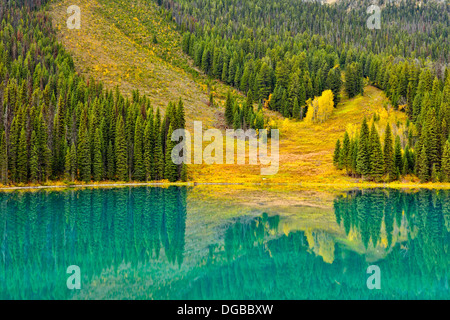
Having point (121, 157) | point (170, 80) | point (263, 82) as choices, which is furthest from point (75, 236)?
point (263, 82)

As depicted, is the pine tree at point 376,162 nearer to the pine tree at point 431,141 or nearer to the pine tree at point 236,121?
the pine tree at point 431,141

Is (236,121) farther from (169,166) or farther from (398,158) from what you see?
(398,158)

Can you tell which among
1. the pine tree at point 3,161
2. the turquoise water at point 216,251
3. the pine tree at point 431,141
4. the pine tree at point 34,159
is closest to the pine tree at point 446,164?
the pine tree at point 431,141

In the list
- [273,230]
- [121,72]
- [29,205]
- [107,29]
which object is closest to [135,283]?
[273,230]

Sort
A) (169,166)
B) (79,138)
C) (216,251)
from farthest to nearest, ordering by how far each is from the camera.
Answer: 1. (169,166)
2. (79,138)
3. (216,251)

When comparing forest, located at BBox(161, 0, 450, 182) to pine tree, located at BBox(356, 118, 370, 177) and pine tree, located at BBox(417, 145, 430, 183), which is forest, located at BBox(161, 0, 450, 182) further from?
pine tree, located at BBox(417, 145, 430, 183)

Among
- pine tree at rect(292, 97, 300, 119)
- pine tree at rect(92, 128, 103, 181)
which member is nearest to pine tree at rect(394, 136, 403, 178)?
pine tree at rect(292, 97, 300, 119)
